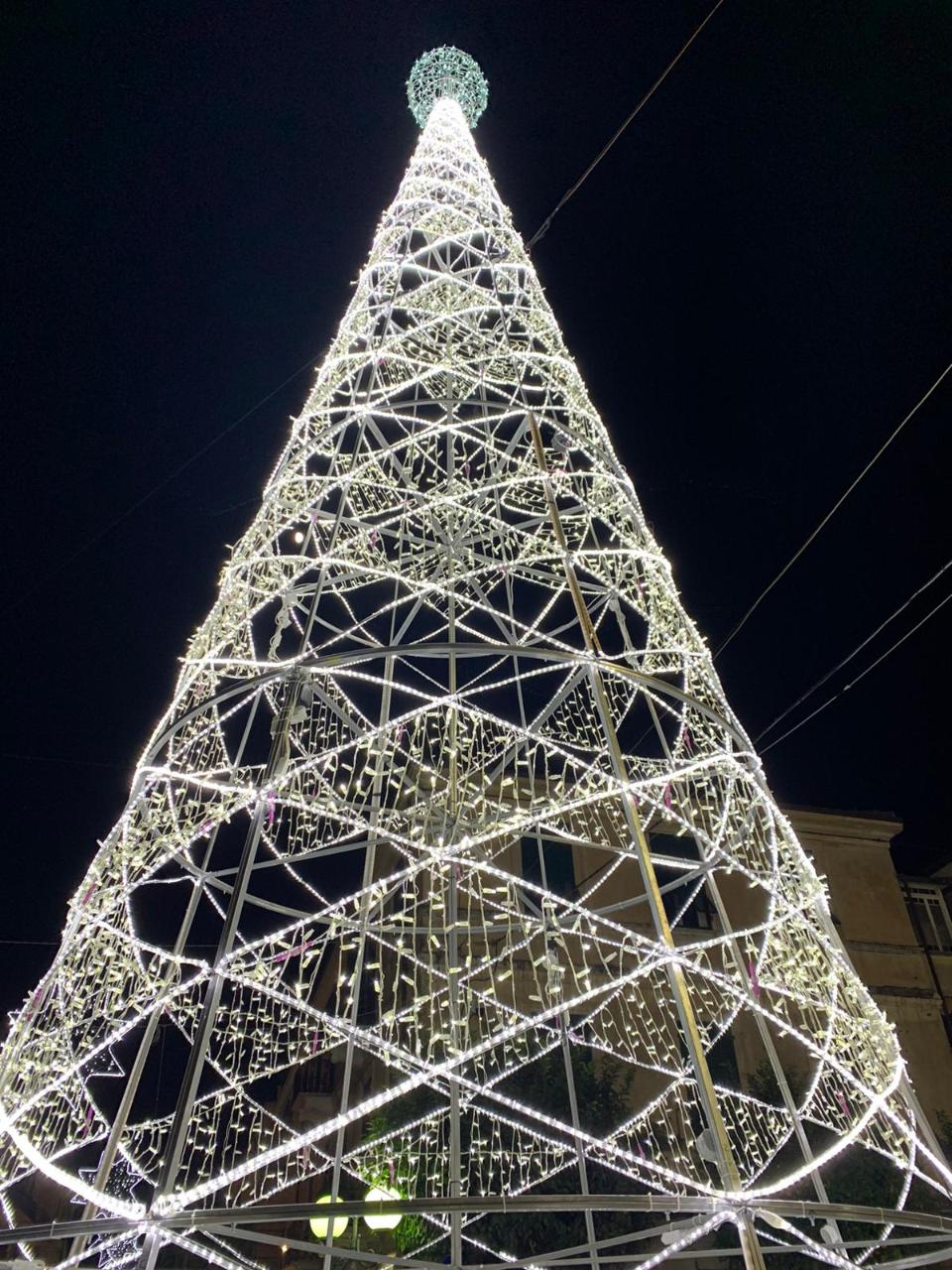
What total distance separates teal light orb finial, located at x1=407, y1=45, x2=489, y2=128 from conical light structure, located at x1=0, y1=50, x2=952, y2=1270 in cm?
3

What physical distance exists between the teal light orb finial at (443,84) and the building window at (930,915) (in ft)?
58.5

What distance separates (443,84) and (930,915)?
1887cm

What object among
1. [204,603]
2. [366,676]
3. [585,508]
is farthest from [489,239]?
[204,603]

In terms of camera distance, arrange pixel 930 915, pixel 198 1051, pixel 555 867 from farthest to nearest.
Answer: pixel 930 915 < pixel 555 867 < pixel 198 1051

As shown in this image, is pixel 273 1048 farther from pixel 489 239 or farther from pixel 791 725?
pixel 791 725

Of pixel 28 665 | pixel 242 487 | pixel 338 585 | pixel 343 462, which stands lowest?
pixel 28 665

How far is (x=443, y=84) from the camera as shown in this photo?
27.1 feet

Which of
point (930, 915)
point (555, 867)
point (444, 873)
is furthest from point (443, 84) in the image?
point (930, 915)

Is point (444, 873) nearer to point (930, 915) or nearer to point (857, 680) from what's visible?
point (857, 680)

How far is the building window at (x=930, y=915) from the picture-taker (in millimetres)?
17984

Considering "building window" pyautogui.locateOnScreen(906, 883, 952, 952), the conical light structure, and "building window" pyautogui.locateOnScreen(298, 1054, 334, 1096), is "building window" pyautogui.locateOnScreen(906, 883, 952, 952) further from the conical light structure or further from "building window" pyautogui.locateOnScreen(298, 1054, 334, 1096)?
"building window" pyautogui.locateOnScreen(298, 1054, 334, 1096)

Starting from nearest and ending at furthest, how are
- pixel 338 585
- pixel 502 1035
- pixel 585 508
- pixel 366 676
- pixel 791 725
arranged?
pixel 502 1035 < pixel 366 676 < pixel 585 508 < pixel 338 585 < pixel 791 725

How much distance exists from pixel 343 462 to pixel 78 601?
637cm

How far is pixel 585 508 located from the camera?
512 centimetres
